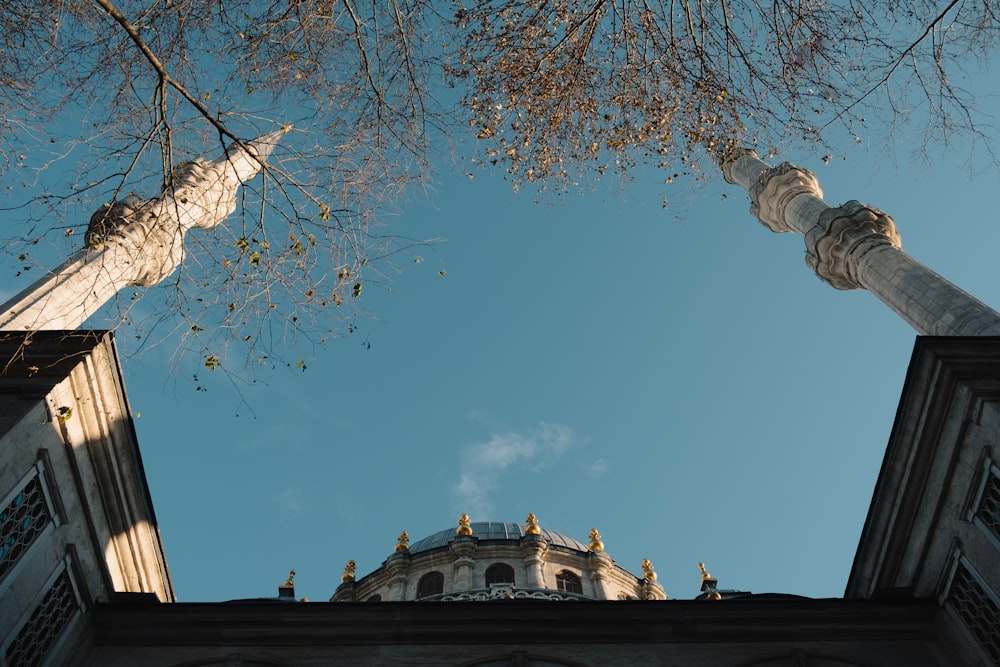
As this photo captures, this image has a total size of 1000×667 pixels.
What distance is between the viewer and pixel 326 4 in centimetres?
1046

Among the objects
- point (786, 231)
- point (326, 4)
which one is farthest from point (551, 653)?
point (786, 231)

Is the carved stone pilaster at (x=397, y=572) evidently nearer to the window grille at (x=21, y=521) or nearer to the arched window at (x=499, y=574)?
the arched window at (x=499, y=574)

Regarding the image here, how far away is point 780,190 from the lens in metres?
27.0

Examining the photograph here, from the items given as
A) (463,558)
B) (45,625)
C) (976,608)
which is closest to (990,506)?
(976,608)

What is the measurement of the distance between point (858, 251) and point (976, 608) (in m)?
12.2

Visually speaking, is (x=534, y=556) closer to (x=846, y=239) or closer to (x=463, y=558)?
(x=463, y=558)

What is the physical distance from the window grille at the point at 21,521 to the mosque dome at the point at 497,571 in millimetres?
19766

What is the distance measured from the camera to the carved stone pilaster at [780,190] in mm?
26656

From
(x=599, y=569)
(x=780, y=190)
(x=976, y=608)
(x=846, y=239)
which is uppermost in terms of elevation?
(x=780, y=190)

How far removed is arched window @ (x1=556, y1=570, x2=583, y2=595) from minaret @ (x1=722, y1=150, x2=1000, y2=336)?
14.3m

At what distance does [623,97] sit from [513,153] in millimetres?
Answer: 1862

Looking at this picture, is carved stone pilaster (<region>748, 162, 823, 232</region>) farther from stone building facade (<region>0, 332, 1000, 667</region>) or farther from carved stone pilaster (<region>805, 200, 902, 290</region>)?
stone building facade (<region>0, 332, 1000, 667</region>)

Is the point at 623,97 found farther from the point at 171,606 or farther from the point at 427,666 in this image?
the point at 171,606

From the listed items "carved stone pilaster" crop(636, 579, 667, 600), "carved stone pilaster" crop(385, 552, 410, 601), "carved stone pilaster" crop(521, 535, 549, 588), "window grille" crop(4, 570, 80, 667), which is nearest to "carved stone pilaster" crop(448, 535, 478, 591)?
"carved stone pilaster" crop(385, 552, 410, 601)
